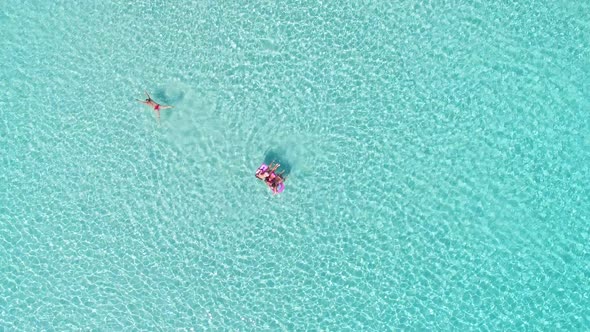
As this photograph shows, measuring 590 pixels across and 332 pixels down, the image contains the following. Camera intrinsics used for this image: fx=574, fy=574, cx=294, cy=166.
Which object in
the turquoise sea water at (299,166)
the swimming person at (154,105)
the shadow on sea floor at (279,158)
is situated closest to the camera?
the turquoise sea water at (299,166)

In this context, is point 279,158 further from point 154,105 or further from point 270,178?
point 154,105

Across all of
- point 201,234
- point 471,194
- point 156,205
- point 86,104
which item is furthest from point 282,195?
point 86,104

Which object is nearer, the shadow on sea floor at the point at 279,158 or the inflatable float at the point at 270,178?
the inflatable float at the point at 270,178

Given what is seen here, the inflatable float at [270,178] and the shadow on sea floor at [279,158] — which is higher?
the shadow on sea floor at [279,158]

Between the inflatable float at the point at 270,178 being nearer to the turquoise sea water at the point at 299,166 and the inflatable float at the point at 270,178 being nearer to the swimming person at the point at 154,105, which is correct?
the turquoise sea water at the point at 299,166

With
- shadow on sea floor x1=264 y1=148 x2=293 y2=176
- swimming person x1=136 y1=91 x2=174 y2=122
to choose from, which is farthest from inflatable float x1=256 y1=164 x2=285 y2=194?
swimming person x1=136 y1=91 x2=174 y2=122

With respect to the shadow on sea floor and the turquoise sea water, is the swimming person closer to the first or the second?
the turquoise sea water

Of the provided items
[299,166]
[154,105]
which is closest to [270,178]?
[299,166]

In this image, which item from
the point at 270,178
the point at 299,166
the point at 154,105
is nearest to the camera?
the point at 270,178

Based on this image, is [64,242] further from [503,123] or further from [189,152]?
[503,123]

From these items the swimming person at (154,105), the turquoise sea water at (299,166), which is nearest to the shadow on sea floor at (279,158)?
the turquoise sea water at (299,166)
